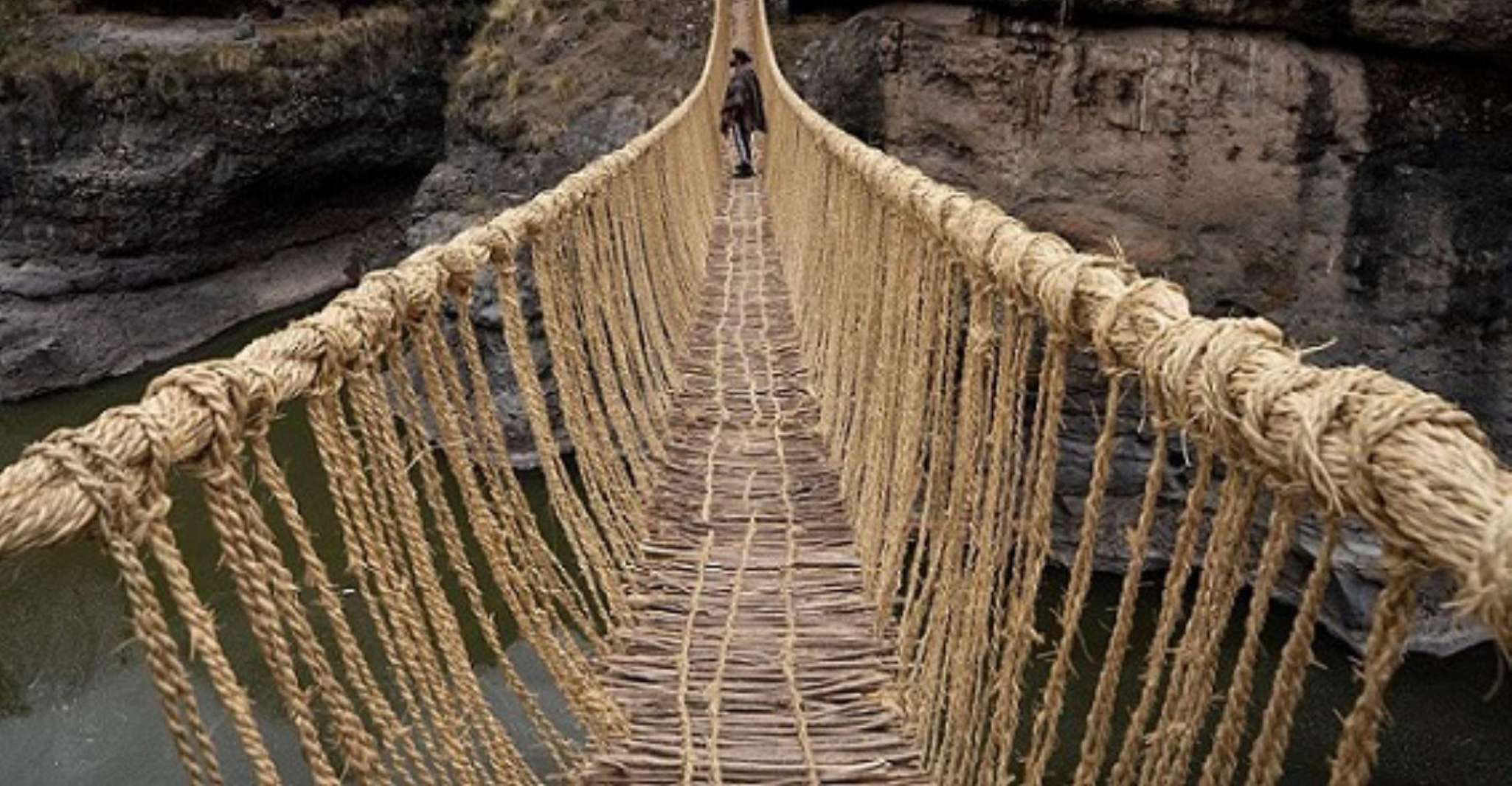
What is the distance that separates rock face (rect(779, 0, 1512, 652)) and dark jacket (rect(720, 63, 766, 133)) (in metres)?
1.29

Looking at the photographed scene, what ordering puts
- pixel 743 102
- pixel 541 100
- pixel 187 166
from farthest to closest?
pixel 187 166 → pixel 541 100 → pixel 743 102

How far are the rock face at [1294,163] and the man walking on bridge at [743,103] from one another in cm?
129

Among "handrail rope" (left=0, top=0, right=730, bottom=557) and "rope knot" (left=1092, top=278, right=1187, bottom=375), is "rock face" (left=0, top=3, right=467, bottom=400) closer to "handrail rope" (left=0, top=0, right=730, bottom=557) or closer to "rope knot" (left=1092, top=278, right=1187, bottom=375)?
"handrail rope" (left=0, top=0, right=730, bottom=557)

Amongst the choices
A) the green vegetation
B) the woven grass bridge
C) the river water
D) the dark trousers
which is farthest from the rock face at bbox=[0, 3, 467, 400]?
the woven grass bridge

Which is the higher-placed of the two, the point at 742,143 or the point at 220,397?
the point at 220,397

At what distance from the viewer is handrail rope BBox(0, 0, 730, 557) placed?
2.29 feet

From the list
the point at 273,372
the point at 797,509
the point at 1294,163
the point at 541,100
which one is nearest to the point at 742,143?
the point at 541,100

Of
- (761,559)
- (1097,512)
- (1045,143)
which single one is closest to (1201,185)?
(1045,143)

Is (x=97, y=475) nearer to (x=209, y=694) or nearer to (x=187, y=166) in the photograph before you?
(x=209, y=694)

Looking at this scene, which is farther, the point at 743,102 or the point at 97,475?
the point at 743,102

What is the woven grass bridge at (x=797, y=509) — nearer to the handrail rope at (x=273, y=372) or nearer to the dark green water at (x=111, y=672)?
the handrail rope at (x=273, y=372)

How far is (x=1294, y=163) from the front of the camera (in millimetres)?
5879

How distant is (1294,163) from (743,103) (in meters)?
3.06

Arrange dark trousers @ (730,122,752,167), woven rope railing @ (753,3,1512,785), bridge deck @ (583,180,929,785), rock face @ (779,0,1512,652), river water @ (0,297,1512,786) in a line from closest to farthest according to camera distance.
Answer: woven rope railing @ (753,3,1512,785)
bridge deck @ (583,180,929,785)
river water @ (0,297,1512,786)
rock face @ (779,0,1512,652)
dark trousers @ (730,122,752,167)
